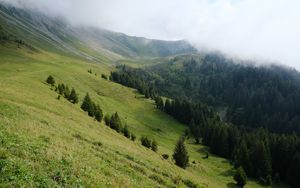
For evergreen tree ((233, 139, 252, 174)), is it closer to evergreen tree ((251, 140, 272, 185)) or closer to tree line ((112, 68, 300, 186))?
tree line ((112, 68, 300, 186))

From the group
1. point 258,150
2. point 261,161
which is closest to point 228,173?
point 261,161

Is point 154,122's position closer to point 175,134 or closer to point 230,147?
point 175,134

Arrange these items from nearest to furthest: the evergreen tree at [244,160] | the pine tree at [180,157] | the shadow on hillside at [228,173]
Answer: the pine tree at [180,157]
the shadow on hillside at [228,173]
the evergreen tree at [244,160]

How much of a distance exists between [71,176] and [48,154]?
3454 mm

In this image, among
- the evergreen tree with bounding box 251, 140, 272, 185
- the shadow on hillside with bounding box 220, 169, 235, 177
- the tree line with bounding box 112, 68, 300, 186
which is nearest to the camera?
the shadow on hillside with bounding box 220, 169, 235, 177

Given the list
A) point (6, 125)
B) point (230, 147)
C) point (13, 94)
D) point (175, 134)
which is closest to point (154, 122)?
point (175, 134)

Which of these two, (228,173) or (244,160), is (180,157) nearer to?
(228,173)

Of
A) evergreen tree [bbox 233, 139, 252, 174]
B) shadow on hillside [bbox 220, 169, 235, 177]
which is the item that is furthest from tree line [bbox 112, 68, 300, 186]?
shadow on hillside [bbox 220, 169, 235, 177]

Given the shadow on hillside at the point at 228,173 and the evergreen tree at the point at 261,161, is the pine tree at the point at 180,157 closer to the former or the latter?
the shadow on hillside at the point at 228,173

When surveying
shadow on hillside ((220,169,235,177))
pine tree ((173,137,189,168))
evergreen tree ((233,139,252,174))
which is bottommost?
shadow on hillside ((220,169,235,177))

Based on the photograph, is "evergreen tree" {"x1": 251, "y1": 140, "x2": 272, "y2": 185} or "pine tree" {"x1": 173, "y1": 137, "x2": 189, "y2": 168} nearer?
"pine tree" {"x1": 173, "y1": 137, "x2": 189, "y2": 168}

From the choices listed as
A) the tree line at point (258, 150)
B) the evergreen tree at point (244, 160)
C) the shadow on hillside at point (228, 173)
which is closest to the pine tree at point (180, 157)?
the tree line at point (258, 150)

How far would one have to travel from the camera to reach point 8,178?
15.6 m

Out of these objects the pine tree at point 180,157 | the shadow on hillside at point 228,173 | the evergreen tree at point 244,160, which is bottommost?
the shadow on hillside at point 228,173
